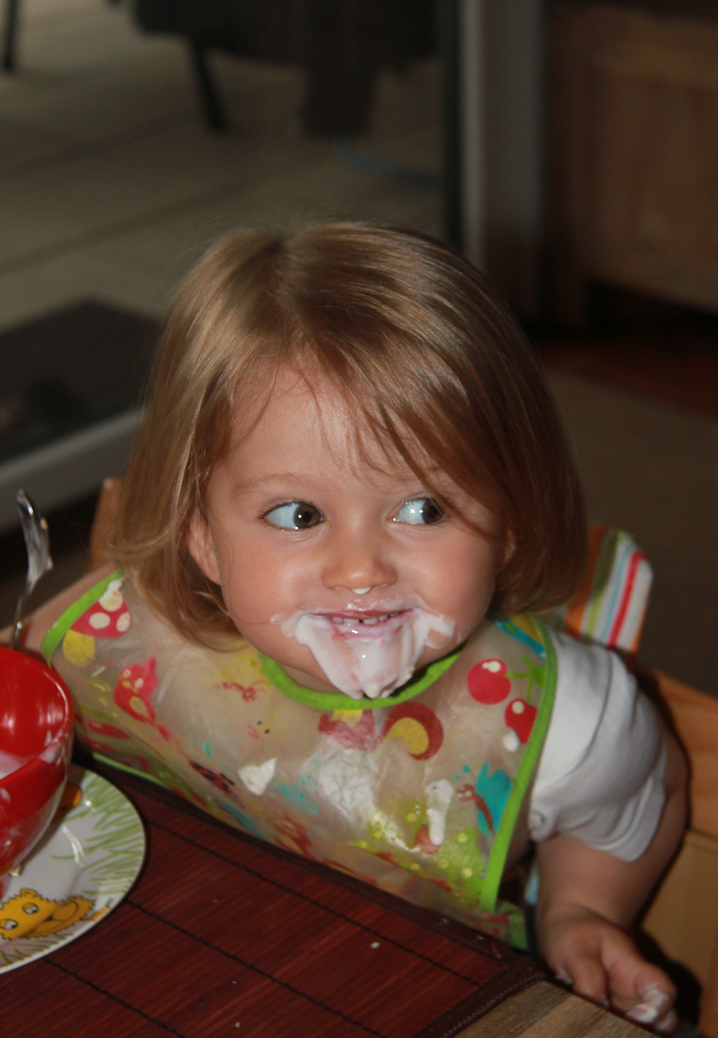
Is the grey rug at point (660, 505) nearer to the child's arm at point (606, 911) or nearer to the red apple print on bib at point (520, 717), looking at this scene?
the child's arm at point (606, 911)

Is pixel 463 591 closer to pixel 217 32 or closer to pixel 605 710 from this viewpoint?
pixel 605 710

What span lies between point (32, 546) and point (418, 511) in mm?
305

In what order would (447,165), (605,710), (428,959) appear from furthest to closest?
1. (447,165)
2. (605,710)
3. (428,959)

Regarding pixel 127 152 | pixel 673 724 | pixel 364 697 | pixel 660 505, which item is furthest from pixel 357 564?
pixel 127 152

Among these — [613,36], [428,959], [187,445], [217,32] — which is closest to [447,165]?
[613,36]

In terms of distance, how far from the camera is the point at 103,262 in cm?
246

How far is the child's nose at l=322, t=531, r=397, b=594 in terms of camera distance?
67 centimetres

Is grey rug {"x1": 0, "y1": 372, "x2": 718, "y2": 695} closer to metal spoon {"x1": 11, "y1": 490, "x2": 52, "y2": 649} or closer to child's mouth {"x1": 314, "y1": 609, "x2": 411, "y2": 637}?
metal spoon {"x1": 11, "y1": 490, "x2": 52, "y2": 649}

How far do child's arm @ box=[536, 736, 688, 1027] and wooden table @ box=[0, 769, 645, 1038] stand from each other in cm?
13

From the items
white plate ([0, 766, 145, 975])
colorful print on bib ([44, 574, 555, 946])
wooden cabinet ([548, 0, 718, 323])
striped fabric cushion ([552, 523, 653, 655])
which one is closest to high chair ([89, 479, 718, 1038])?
striped fabric cushion ([552, 523, 653, 655])

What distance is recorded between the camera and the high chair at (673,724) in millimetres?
880

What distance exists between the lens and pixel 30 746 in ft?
2.37

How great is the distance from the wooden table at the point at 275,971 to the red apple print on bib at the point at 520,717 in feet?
0.48

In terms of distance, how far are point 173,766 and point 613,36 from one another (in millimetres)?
2238
